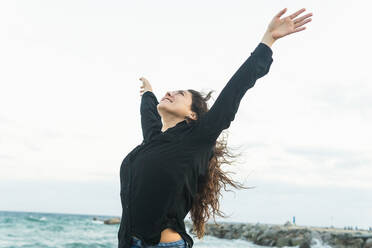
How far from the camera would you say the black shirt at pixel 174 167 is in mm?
2252

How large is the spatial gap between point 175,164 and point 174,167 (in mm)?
19

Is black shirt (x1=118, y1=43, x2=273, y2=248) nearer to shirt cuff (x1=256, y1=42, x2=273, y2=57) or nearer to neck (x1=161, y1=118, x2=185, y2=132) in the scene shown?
shirt cuff (x1=256, y1=42, x2=273, y2=57)

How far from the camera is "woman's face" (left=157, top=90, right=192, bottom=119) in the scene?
2654 millimetres

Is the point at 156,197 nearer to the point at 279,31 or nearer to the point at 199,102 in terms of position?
the point at 199,102

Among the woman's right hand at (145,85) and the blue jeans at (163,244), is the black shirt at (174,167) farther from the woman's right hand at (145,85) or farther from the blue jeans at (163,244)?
the woman's right hand at (145,85)

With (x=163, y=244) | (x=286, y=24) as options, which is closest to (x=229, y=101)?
(x=286, y=24)

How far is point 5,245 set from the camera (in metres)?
17.6

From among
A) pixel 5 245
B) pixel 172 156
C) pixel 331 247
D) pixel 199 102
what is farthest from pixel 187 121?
pixel 331 247

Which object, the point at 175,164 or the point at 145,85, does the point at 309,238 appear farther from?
the point at 175,164

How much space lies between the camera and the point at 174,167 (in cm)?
228

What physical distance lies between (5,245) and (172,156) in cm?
1787

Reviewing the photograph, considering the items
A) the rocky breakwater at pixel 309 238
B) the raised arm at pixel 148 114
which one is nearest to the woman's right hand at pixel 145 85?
the raised arm at pixel 148 114

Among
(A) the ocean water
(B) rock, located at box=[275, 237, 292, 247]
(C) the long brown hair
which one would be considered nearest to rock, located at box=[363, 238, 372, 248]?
(A) the ocean water

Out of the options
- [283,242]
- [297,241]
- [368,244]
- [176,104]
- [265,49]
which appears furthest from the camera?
[283,242]
